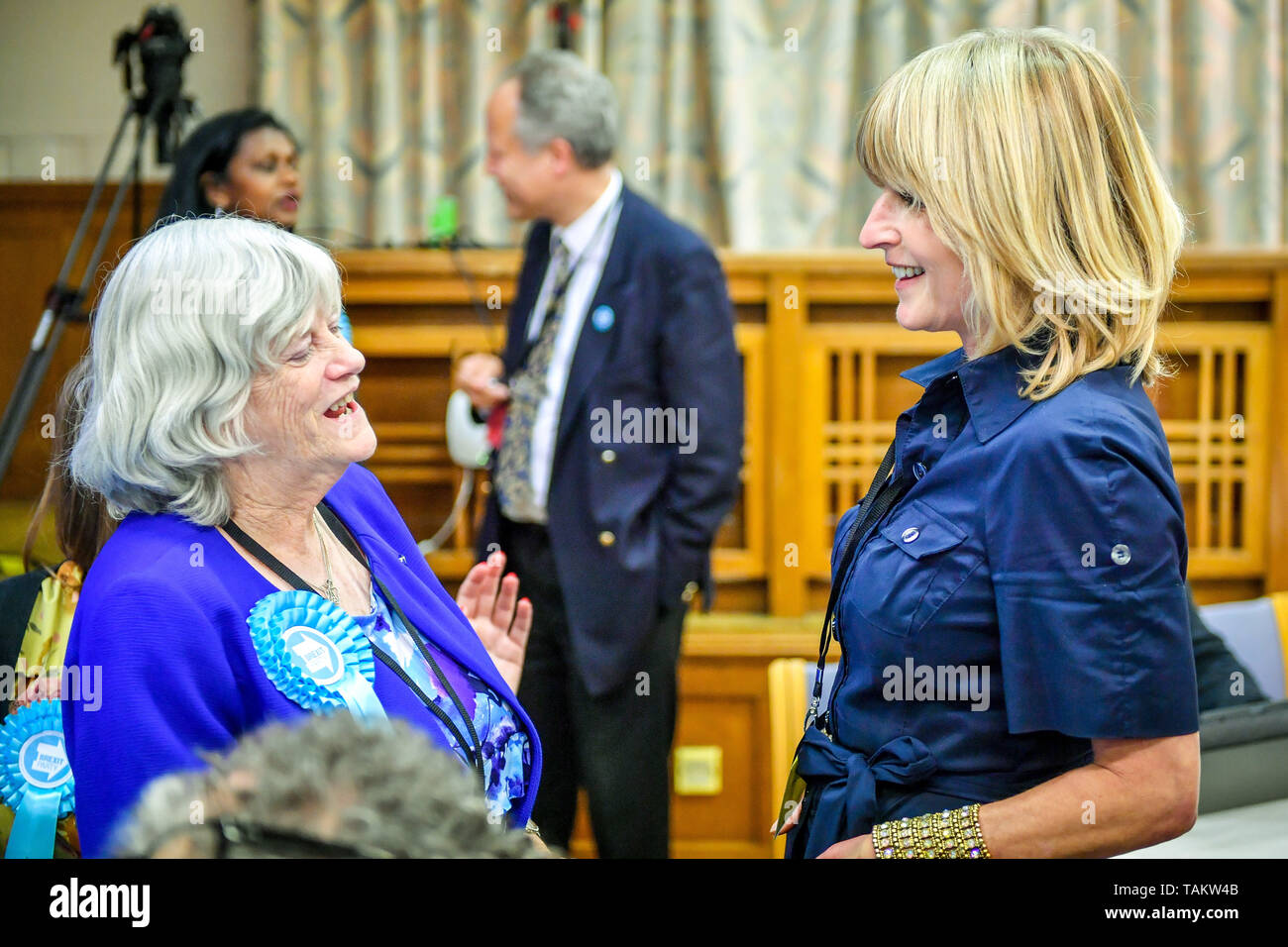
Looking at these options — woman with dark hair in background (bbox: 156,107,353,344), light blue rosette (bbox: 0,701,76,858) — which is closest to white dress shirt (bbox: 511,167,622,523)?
woman with dark hair in background (bbox: 156,107,353,344)

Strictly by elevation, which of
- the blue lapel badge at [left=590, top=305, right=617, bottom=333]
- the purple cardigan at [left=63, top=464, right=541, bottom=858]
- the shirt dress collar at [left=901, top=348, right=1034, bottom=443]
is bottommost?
the purple cardigan at [left=63, top=464, right=541, bottom=858]

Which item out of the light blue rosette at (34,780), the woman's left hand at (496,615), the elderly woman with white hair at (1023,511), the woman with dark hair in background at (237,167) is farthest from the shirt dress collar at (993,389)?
the woman with dark hair in background at (237,167)

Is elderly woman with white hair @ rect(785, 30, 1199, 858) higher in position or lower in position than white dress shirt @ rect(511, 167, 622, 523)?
lower

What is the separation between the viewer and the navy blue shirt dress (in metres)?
0.88

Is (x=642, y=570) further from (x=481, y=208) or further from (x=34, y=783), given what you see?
(x=481, y=208)

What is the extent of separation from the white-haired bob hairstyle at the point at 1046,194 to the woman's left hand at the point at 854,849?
0.38 metres

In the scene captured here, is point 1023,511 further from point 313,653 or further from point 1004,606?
point 313,653

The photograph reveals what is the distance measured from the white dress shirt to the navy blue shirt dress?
1135 millimetres

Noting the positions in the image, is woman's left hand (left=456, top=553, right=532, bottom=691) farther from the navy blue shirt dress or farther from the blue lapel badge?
the blue lapel badge

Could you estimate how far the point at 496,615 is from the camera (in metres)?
1.44

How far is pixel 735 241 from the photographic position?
3.43 metres

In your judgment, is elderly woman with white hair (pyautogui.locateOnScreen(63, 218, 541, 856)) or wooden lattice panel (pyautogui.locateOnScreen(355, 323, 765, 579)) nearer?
elderly woman with white hair (pyautogui.locateOnScreen(63, 218, 541, 856))

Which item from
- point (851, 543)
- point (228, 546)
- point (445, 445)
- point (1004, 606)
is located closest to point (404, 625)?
point (228, 546)
